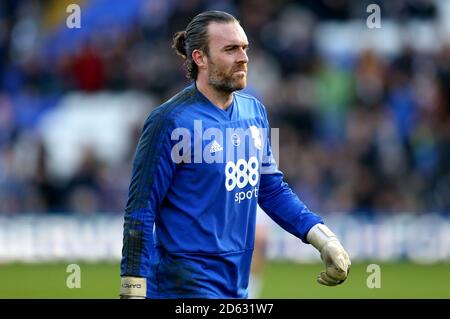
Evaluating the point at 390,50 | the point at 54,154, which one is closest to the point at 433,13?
the point at 390,50

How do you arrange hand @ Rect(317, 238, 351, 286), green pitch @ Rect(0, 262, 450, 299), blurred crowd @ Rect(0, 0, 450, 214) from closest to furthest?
hand @ Rect(317, 238, 351, 286) → green pitch @ Rect(0, 262, 450, 299) → blurred crowd @ Rect(0, 0, 450, 214)

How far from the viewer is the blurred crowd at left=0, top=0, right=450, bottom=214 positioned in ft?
57.7

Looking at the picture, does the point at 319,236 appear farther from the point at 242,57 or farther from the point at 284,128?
the point at 284,128

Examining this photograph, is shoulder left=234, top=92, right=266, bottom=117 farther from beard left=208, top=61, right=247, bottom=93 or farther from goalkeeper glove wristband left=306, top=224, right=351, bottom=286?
goalkeeper glove wristband left=306, top=224, right=351, bottom=286

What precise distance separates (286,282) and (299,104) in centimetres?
384

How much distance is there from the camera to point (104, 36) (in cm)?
2048

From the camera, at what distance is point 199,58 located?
23.0ft

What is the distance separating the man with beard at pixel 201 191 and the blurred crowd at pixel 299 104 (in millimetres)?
10144

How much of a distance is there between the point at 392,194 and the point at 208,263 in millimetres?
10905

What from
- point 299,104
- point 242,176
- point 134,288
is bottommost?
point 134,288

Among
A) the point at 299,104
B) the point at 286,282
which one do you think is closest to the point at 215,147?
the point at 286,282

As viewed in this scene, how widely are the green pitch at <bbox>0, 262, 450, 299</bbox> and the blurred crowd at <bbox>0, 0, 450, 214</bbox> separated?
3.79 feet

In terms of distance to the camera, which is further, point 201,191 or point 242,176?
point 242,176

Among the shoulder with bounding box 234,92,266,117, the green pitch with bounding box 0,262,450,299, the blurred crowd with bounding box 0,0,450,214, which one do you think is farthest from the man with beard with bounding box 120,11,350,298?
the blurred crowd with bounding box 0,0,450,214
